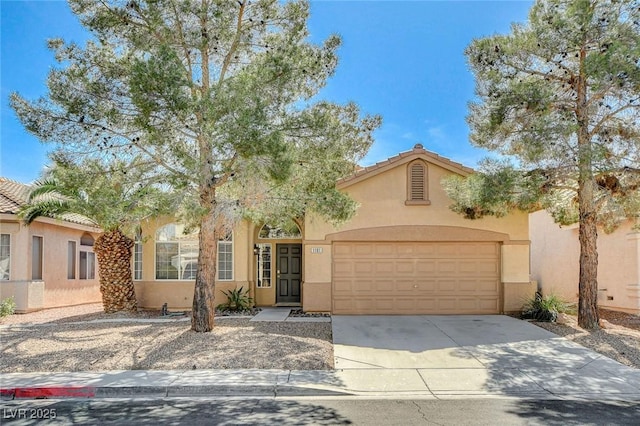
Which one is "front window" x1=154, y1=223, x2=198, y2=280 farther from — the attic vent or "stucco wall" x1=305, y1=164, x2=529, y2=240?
the attic vent

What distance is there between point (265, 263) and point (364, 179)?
15.8 ft

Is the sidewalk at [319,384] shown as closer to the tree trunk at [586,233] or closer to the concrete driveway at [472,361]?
the concrete driveway at [472,361]

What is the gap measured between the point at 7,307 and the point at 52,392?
9.45 meters

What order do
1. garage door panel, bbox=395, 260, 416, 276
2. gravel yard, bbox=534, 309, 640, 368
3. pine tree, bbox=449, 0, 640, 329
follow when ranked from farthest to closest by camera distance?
garage door panel, bbox=395, 260, 416, 276 < pine tree, bbox=449, 0, 640, 329 < gravel yard, bbox=534, 309, 640, 368

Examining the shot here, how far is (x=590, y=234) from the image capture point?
12.4 m

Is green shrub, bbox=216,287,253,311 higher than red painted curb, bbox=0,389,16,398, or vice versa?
green shrub, bbox=216,287,253,311

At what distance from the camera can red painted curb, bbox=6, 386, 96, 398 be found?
762 centimetres

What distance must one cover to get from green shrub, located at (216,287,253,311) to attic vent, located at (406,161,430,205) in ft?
19.6

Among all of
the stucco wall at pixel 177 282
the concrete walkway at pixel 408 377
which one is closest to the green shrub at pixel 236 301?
the stucco wall at pixel 177 282

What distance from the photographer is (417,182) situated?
14.8m

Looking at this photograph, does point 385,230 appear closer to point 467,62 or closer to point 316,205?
point 316,205

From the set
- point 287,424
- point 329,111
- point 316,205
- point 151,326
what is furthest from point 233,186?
point 287,424

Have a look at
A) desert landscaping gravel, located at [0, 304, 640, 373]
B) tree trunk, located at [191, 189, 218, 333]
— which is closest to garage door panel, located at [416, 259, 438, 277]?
desert landscaping gravel, located at [0, 304, 640, 373]

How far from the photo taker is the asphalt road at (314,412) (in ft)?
21.2
